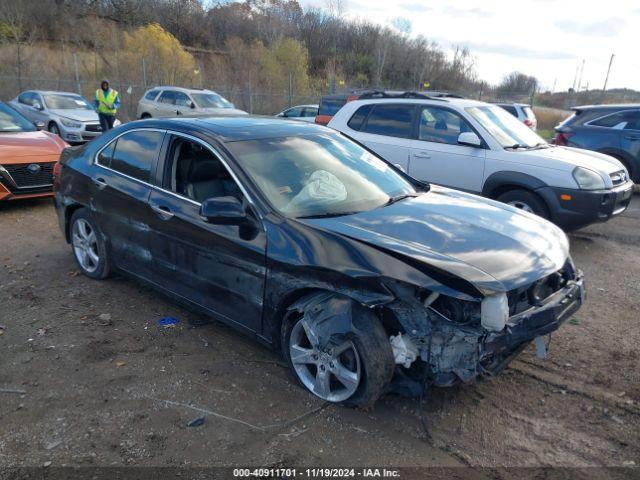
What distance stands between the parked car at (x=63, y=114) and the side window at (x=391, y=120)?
887 cm

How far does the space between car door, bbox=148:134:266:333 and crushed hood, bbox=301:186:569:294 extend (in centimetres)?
53

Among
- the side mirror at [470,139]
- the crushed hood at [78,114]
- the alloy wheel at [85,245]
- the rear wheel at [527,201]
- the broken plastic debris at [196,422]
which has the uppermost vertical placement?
the side mirror at [470,139]

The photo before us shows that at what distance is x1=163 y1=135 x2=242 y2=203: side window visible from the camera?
396 centimetres

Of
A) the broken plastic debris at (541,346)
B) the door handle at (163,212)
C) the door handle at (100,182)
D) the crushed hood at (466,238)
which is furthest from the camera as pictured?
the door handle at (100,182)

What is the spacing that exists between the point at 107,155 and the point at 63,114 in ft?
36.4

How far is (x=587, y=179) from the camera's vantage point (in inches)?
242

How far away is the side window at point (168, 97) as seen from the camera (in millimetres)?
17188

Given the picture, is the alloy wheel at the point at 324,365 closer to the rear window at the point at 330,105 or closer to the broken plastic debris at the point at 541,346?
the broken plastic debris at the point at 541,346

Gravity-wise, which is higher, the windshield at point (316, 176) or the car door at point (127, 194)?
the windshield at point (316, 176)

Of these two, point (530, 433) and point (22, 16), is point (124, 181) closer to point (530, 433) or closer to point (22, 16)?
point (530, 433)

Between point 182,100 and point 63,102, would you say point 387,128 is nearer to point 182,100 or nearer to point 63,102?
point 182,100

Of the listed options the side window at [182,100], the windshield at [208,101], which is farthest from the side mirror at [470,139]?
the side window at [182,100]

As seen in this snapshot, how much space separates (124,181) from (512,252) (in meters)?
3.27

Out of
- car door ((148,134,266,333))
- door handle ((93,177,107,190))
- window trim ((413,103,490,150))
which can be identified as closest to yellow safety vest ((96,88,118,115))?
window trim ((413,103,490,150))
